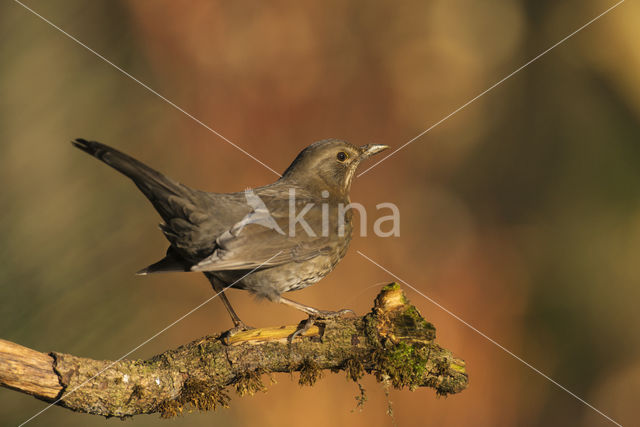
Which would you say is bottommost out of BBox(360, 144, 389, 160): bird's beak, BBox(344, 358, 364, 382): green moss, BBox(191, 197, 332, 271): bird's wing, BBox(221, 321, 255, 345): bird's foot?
BBox(344, 358, 364, 382): green moss

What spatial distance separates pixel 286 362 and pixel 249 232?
84cm

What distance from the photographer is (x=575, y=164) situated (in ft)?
19.9

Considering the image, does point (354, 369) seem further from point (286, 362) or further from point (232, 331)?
point (232, 331)

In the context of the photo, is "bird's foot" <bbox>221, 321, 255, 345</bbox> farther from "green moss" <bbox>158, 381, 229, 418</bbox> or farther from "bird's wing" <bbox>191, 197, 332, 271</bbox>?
"bird's wing" <bbox>191, 197, 332, 271</bbox>

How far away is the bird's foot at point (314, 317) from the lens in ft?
11.8

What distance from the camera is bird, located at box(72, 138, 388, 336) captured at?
11.5ft

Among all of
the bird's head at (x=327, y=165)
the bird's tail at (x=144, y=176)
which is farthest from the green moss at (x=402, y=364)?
the bird's tail at (x=144, y=176)

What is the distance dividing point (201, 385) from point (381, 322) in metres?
1.15

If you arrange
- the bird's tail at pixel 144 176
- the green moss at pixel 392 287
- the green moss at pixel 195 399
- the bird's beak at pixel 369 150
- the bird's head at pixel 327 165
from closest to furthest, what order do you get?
1. the bird's tail at pixel 144 176
2. the green moss at pixel 195 399
3. the green moss at pixel 392 287
4. the bird's head at pixel 327 165
5. the bird's beak at pixel 369 150

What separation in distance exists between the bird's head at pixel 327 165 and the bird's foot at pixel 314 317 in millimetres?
1008

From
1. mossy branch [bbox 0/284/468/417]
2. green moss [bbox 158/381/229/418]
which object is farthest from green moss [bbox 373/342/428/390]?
green moss [bbox 158/381/229/418]

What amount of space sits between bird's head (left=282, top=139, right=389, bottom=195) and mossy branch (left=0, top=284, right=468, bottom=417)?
117cm

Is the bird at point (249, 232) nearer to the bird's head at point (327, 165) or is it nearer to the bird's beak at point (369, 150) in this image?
the bird's head at point (327, 165)

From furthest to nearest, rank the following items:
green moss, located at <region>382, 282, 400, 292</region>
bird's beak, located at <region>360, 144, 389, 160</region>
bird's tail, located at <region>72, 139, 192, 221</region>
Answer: bird's beak, located at <region>360, 144, 389, 160</region> < green moss, located at <region>382, 282, 400, 292</region> < bird's tail, located at <region>72, 139, 192, 221</region>
